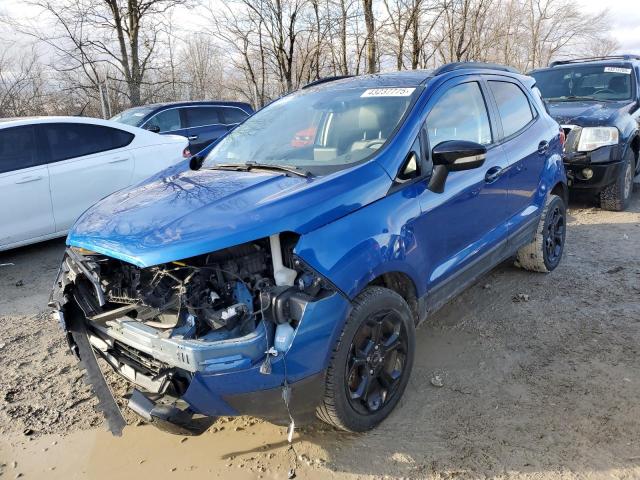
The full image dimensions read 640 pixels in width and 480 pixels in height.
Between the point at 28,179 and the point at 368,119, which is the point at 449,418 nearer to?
the point at 368,119

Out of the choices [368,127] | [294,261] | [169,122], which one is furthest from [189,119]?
[294,261]

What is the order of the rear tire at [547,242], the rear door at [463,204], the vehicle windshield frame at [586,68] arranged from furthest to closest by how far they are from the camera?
the vehicle windshield frame at [586,68] < the rear tire at [547,242] < the rear door at [463,204]

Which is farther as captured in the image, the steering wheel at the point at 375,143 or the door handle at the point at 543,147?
the door handle at the point at 543,147

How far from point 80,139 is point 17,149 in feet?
2.23

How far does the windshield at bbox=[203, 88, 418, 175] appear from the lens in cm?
301

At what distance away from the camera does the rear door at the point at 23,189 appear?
17.5 feet

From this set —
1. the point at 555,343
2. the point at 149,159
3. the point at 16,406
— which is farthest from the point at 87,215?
the point at 149,159

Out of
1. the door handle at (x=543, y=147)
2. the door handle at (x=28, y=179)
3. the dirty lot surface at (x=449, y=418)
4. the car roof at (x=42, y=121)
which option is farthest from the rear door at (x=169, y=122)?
the door handle at (x=543, y=147)

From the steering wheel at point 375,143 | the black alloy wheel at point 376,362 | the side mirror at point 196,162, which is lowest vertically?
the black alloy wheel at point 376,362

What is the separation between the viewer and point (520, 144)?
4.02m

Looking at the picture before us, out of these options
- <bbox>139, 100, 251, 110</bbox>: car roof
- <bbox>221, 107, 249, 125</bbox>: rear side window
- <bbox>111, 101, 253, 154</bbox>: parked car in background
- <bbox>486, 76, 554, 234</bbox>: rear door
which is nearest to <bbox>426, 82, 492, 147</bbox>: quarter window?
<bbox>486, 76, 554, 234</bbox>: rear door

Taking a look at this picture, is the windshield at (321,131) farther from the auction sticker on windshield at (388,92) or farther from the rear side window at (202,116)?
the rear side window at (202,116)

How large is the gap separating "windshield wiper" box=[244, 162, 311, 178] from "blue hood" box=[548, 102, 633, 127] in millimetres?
5042

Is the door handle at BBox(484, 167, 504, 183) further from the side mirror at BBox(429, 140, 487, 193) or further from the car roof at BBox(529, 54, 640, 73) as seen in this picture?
the car roof at BBox(529, 54, 640, 73)
